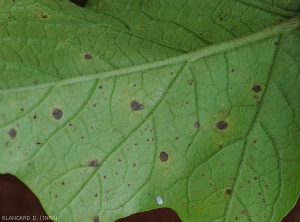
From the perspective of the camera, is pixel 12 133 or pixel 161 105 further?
pixel 161 105

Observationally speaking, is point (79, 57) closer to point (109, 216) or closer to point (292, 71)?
point (109, 216)

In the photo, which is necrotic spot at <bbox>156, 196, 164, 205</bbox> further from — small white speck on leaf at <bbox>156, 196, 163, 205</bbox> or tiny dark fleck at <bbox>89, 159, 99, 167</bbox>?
tiny dark fleck at <bbox>89, 159, 99, 167</bbox>

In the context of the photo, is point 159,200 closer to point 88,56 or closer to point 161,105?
point 161,105

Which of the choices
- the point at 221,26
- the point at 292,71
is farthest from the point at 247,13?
the point at 292,71

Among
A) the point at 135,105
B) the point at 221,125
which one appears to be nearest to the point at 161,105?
the point at 135,105

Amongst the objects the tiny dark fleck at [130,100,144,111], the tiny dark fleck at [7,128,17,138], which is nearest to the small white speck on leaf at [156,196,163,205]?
the tiny dark fleck at [130,100,144,111]

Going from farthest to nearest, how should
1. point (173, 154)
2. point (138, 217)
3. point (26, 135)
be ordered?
point (138, 217) → point (173, 154) → point (26, 135)

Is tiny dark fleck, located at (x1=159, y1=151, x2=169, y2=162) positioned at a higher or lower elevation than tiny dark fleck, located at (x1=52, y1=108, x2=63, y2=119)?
lower

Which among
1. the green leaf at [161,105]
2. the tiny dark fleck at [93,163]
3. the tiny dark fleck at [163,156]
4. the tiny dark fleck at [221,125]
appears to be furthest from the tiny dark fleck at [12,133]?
the tiny dark fleck at [221,125]
